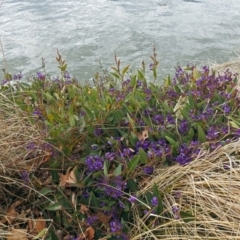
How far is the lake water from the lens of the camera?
5.44 meters

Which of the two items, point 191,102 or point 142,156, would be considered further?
point 191,102

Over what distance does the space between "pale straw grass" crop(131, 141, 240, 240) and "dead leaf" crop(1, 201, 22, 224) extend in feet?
1.69

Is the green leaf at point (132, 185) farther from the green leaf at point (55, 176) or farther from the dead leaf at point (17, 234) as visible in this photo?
the dead leaf at point (17, 234)

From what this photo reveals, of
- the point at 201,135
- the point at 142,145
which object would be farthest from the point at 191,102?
the point at 142,145

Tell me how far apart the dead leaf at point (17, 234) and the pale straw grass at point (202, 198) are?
1.43 ft

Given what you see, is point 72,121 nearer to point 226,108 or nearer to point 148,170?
point 148,170

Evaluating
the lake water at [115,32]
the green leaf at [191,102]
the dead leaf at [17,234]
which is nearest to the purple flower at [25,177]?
the dead leaf at [17,234]

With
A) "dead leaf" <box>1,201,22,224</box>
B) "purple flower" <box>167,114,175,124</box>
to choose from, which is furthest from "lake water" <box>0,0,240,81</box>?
"dead leaf" <box>1,201,22,224</box>

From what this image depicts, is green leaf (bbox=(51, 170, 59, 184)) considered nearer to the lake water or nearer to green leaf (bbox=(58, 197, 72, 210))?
green leaf (bbox=(58, 197, 72, 210))

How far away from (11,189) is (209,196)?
90 cm

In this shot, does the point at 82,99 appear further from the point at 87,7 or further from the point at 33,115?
the point at 87,7

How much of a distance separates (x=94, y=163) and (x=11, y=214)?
0.42 metres

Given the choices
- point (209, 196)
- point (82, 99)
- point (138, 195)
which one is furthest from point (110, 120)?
point (209, 196)

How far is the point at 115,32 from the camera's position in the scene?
6.38 m
